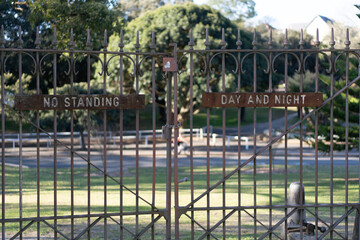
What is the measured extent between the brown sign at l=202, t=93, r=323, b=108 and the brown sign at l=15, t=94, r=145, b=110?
0.80 meters

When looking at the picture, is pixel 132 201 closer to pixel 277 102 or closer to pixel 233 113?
pixel 277 102

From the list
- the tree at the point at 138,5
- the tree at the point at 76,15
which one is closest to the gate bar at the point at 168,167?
the tree at the point at 76,15

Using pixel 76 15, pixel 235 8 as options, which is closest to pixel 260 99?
pixel 76 15

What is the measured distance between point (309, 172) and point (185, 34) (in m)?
11.5

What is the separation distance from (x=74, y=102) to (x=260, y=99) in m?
Answer: 2.04

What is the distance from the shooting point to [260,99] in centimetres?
575

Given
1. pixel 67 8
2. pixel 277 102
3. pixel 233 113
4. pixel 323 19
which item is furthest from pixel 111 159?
pixel 323 19

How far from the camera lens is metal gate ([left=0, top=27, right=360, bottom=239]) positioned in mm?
5531

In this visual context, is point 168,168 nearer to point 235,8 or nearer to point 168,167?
point 168,167

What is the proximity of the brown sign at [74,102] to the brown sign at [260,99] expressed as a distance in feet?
2.62

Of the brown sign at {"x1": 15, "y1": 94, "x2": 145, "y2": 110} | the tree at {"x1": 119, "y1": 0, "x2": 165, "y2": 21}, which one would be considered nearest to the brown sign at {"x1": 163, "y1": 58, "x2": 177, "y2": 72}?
the brown sign at {"x1": 15, "y1": 94, "x2": 145, "y2": 110}

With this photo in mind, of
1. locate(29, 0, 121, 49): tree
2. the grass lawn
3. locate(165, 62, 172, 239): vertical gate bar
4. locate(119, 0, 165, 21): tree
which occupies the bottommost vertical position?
the grass lawn

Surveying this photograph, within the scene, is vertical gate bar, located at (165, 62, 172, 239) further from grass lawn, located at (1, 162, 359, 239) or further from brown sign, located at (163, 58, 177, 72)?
grass lawn, located at (1, 162, 359, 239)

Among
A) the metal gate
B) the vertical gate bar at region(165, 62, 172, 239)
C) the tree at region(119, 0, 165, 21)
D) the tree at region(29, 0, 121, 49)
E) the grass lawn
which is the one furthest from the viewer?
the tree at region(119, 0, 165, 21)
